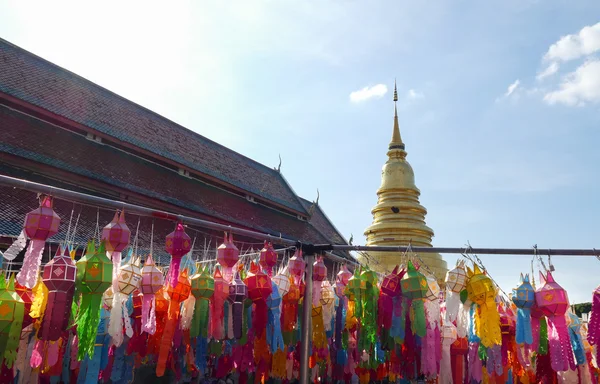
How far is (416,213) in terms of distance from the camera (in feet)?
62.3

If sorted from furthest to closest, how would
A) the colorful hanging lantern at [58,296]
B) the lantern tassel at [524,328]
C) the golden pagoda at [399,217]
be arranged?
the golden pagoda at [399,217]
the lantern tassel at [524,328]
the colorful hanging lantern at [58,296]

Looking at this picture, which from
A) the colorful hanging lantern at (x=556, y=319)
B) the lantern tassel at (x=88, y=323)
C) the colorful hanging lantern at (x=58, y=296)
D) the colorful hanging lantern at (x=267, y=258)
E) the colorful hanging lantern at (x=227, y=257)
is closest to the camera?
the colorful hanging lantern at (x=58, y=296)

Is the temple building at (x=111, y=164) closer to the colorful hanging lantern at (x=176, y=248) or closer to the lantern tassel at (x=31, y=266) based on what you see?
the colorful hanging lantern at (x=176, y=248)

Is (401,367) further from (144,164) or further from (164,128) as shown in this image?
(164,128)

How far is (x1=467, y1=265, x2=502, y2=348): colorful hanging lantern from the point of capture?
4.57 m

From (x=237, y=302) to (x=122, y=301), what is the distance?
1036 mm

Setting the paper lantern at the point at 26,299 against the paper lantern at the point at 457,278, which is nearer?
the paper lantern at the point at 26,299

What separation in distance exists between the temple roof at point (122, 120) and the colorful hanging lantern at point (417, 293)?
11.2m

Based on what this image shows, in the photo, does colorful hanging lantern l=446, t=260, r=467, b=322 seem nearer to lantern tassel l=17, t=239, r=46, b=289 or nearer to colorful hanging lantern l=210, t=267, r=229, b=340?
colorful hanging lantern l=210, t=267, r=229, b=340

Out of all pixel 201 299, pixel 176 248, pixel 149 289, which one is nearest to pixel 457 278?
pixel 201 299

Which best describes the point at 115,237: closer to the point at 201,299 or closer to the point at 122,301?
the point at 122,301

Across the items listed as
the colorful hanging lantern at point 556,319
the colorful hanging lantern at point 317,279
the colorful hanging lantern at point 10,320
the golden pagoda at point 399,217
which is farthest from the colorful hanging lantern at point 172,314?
the golden pagoda at point 399,217

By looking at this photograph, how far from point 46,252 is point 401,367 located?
699cm

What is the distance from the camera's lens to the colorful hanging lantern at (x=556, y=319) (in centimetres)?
432
